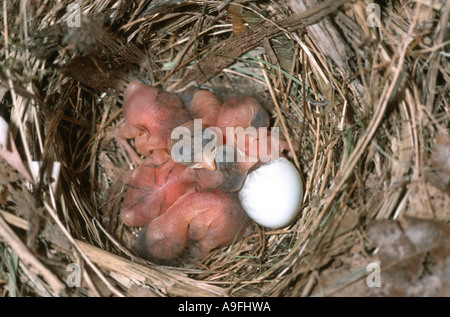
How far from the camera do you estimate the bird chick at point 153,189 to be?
1529 mm

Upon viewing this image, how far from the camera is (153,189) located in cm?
154

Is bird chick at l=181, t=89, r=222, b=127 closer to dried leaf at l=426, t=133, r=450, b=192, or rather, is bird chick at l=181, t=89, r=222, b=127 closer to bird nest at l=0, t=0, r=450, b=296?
bird nest at l=0, t=0, r=450, b=296

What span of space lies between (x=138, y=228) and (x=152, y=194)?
0.23 metres

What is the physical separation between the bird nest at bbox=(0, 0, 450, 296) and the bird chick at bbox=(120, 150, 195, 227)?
115 millimetres

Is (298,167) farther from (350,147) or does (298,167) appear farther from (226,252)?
(226,252)

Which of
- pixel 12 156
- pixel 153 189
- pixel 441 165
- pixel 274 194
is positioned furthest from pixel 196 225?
pixel 441 165

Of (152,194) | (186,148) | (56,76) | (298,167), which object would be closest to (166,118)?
(186,148)

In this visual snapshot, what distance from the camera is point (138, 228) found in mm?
1659

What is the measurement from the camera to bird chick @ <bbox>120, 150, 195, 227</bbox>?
1529mm

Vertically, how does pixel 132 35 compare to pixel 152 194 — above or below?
above

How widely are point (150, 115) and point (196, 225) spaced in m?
0.50

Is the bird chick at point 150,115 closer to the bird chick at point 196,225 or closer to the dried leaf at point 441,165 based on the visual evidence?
the bird chick at point 196,225

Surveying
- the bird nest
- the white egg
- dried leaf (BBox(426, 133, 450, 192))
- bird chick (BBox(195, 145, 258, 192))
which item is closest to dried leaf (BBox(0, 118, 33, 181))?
the bird nest
